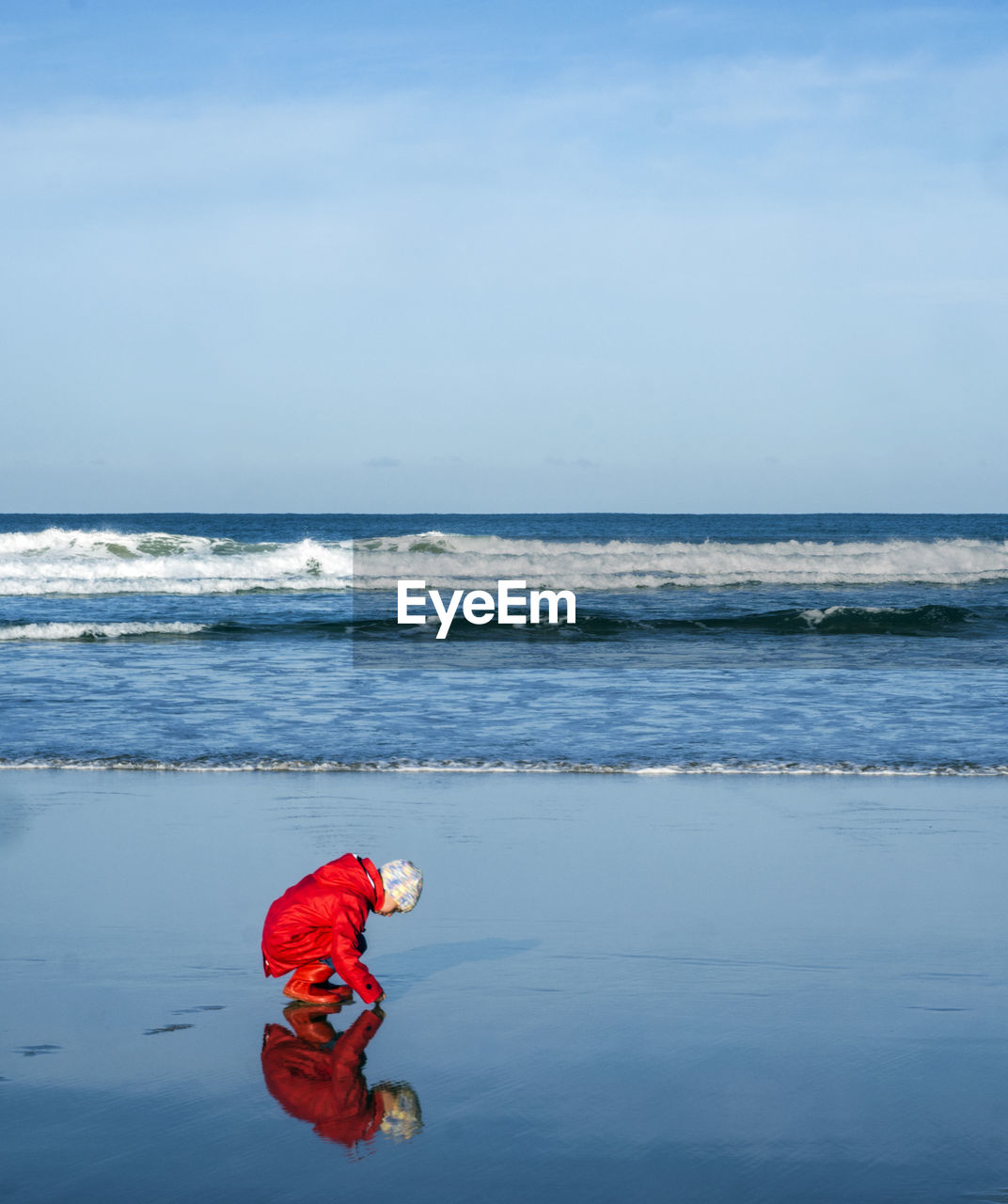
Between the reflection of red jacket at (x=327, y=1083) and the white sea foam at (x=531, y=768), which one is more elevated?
the white sea foam at (x=531, y=768)

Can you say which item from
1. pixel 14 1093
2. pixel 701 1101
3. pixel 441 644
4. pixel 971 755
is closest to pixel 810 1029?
pixel 701 1101

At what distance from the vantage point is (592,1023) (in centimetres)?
416

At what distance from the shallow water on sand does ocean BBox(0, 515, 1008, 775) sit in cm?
188

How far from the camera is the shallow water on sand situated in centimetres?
321

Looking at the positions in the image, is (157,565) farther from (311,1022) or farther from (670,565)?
(311,1022)

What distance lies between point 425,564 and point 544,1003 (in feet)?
110

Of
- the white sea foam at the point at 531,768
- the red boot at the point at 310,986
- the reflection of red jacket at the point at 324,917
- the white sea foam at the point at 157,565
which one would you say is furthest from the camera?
the white sea foam at the point at 157,565

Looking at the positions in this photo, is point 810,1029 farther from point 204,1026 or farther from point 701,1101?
point 204,1026

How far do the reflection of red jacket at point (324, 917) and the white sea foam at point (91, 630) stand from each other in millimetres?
15169

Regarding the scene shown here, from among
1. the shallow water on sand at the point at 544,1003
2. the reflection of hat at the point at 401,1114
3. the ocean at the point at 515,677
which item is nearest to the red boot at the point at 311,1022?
the shallow water on sand at the point at 544,1003

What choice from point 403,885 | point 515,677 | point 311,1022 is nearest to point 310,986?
point 311,1022

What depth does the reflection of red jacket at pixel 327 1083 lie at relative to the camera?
11.4 feet

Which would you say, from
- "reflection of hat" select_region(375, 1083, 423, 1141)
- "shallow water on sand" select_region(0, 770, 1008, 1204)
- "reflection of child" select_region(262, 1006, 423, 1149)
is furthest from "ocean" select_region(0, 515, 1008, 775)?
"reflection of hat" select_region(375, 1083, 423, 1141)

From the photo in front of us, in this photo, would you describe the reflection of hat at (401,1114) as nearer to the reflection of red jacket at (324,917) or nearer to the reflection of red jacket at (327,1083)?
the reflection of red jacket at (327,1083)
